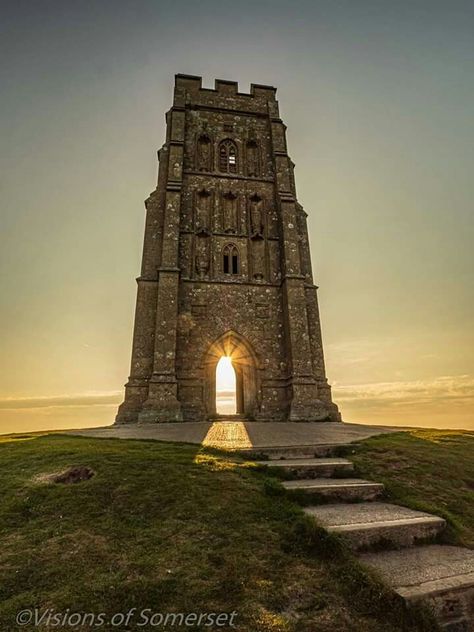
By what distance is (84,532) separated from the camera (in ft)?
13.3

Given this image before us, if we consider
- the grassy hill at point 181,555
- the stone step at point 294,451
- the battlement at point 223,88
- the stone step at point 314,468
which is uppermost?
the battlement at point 223,88

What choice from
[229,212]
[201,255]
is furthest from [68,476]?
[229,212]

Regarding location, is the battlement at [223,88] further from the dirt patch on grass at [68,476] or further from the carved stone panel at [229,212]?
the dirt patch on grass at [68,476]

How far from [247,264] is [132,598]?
57.3 ft

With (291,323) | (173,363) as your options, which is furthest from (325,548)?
(291,323)

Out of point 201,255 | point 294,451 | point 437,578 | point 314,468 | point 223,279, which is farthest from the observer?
point 201,255

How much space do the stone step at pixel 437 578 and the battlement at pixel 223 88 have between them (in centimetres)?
2655

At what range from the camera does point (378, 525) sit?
4105mm

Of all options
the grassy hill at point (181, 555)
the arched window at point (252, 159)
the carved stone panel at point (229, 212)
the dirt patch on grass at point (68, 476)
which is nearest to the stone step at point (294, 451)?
the grassy hill at point (181, 555)

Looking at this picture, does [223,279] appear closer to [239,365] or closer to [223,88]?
[239,365]

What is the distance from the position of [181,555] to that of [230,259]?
55.7 feet

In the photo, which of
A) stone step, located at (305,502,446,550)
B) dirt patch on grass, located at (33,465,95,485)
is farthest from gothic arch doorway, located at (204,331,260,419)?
stone step, located at (305,502,446,550)

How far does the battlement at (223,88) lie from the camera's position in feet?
74.8

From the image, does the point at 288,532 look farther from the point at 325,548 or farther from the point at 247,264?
the point at 247,264
